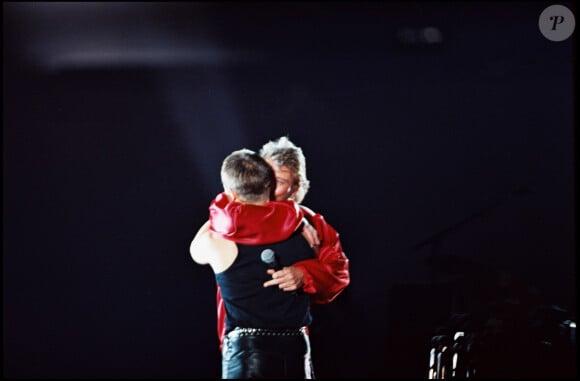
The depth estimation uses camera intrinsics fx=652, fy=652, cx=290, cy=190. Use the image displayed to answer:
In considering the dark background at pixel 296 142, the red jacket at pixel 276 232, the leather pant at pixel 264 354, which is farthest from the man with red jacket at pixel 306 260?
the dark background at pixel 296 142

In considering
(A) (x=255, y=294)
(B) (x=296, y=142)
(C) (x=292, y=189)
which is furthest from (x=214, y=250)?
(B) (x=296, y=142)

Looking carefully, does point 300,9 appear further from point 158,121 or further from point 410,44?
point 158,121

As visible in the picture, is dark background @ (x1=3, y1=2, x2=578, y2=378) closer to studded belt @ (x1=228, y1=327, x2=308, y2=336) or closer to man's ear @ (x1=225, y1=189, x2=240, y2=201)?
man's ear @ (x1=225, y1=189, x2=240, y2=201)

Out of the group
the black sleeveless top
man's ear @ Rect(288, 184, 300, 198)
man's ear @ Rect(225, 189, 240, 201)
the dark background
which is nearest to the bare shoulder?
the black sleeveless top

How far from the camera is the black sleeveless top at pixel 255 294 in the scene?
193 cm

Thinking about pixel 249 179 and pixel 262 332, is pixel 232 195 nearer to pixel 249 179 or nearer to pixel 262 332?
pixel 249 179

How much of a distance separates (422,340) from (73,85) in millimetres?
1922

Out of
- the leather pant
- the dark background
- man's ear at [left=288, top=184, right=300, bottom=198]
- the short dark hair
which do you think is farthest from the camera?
the dark background

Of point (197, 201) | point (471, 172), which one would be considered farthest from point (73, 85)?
point (471, 172)

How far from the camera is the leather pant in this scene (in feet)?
6.15

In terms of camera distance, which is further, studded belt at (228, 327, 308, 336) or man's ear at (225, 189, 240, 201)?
man's ear at (225, 189, 240, 201)

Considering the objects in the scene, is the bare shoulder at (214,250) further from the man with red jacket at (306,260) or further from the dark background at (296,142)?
the dark background at (296,142)

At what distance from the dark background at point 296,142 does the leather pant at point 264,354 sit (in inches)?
38.0

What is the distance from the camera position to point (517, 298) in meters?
2.96
